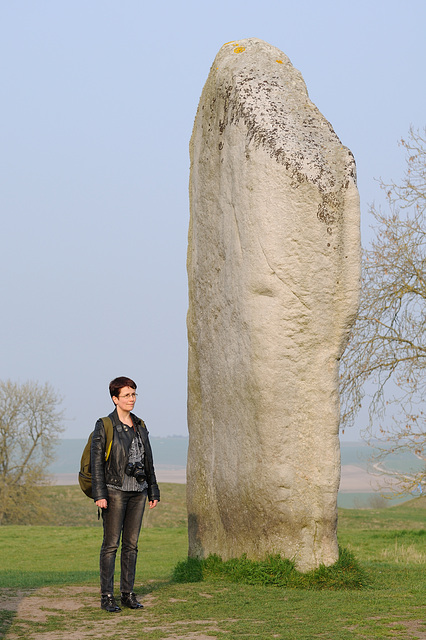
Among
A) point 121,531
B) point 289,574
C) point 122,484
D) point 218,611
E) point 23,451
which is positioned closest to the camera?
point 218,611

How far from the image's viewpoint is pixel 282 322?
8086 mm

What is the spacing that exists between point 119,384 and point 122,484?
91 cm

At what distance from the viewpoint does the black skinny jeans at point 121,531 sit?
705 centimetres

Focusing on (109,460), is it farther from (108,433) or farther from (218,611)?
(218,611)

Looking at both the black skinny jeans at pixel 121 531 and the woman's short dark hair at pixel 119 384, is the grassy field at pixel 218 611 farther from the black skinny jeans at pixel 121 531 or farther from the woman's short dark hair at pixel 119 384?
the woman's short dark hair at pixel 119 384

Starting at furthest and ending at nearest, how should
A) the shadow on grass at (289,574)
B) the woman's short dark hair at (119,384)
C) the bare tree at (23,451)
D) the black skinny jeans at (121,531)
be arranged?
the bare tree at (23,451), the shadow on grass at (289,574), the woman's short dark hair at (119,384), the black skinny jeans at (121,531)

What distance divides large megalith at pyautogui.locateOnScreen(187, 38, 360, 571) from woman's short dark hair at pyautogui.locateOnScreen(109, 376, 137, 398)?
1518 mm

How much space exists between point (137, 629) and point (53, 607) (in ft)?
4.69

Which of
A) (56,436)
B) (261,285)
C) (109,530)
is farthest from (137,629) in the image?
(56,436)

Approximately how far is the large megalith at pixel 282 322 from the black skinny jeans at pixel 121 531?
1.55 m

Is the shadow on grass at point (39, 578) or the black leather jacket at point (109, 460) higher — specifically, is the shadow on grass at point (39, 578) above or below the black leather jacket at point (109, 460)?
below

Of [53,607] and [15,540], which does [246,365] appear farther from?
[15,540]

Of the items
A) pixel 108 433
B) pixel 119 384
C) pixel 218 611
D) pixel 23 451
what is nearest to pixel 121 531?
pixel 108 433

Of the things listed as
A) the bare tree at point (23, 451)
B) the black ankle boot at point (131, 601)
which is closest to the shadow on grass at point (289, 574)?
the black ankle boot at point (131, 601)
